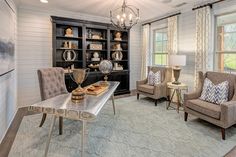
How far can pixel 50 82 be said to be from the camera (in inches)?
125

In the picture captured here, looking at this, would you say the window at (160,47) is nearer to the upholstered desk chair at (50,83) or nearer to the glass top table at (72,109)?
the upholstered desk chair at (50,83)

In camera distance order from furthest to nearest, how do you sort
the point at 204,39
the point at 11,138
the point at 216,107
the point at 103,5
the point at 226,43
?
1. the point at 103,5
2. the point at 204,39
3. the point at 226,43
4. the point at 216,107
5. the point at 11,138

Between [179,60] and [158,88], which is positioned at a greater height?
[179,60]

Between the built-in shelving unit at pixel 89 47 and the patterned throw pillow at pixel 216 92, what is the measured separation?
2.98 meters

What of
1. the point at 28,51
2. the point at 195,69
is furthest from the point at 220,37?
the point at 28,51

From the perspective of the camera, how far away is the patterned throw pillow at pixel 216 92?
3.14 meters

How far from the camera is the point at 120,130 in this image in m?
3.04

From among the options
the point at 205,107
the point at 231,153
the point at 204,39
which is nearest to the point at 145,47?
the point at 204,39

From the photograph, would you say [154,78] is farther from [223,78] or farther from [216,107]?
[216,107]

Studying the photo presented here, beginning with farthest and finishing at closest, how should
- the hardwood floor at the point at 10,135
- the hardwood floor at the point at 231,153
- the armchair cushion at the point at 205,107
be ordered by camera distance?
the armchair cushion at the point at 205,107 < the hardwood floor at the point at 10,135 < the hardwood floor at the point at 231,153

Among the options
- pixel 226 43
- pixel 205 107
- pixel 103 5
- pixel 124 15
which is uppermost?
pixel 103 5

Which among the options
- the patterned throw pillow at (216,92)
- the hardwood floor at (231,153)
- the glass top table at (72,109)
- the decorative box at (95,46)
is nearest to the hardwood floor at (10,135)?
the glass top table at (72,109)

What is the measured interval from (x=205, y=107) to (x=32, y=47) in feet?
14.2

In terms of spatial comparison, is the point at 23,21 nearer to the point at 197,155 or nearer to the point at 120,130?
the point at 120,130
